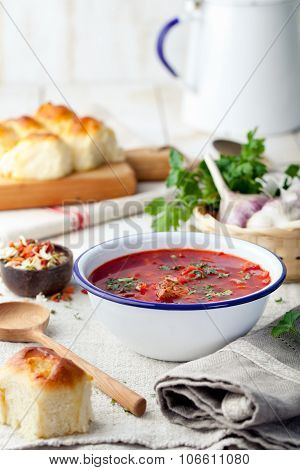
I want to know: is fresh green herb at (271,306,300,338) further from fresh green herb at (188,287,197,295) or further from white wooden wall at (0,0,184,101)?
white wooden wall at (0,0,184,101)

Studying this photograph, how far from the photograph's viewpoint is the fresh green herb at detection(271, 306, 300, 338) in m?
1.54

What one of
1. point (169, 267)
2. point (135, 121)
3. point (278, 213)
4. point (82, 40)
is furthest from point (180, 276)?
point (82, 40)

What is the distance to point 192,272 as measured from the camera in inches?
65.0

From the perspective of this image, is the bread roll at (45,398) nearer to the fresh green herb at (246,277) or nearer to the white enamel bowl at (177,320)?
the white enamel bowl at (177,320)

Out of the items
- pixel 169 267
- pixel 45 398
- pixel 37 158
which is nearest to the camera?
pixel 45 398

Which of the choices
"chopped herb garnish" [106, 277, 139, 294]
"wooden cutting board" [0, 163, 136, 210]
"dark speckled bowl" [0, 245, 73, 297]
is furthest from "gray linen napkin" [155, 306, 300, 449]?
"wooden cutting board" [0, 163, 136, 210]

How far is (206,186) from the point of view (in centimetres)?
216

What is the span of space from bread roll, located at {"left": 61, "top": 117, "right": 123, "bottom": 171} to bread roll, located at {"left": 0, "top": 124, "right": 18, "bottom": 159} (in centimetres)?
15

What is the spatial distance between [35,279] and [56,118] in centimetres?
82

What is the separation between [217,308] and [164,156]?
1.26m

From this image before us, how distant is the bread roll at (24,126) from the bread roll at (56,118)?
0.03 m

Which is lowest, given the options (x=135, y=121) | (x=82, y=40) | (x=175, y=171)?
(x=135, y=121)

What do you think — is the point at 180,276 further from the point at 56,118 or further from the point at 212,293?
the point at 56,118
